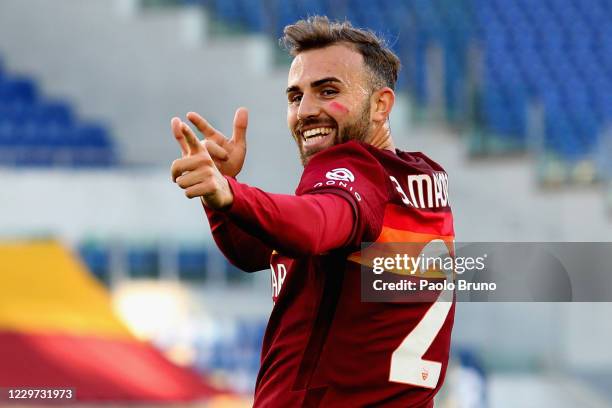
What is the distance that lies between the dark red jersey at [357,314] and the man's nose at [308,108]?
0.17m

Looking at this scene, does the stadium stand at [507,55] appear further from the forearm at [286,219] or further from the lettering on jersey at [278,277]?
the forearm at [286,219]

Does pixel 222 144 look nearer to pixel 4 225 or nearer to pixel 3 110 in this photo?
pixel 4 225

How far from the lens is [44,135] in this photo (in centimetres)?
1148

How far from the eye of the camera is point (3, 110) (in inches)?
462

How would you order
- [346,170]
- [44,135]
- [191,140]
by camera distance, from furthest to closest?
[44,135] < [346,170] < [191,140]

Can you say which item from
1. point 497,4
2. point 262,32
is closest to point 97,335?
point 262,32

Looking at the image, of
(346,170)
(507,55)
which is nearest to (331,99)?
(346,170)

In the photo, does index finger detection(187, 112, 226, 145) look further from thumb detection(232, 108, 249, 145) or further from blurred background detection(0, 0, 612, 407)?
blurred background detection(0, 0, 612, 407)

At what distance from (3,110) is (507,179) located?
→ 4.58m

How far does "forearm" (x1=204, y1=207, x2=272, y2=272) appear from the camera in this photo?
11.5 feet

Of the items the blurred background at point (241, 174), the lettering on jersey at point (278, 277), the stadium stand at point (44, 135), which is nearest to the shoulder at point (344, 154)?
the lettering on jersey at point (278, 277)

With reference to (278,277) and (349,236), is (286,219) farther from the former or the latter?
(278,277)

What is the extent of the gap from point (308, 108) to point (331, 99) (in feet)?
0.20

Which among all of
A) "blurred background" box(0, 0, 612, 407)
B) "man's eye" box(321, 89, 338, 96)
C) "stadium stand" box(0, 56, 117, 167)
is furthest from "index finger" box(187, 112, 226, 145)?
"stadium stand" box(0, 56, 117, 167)
